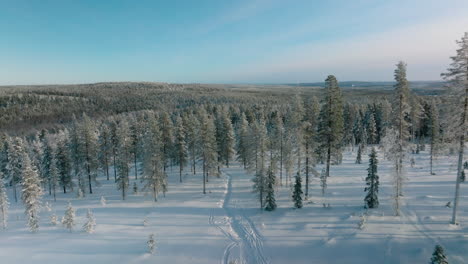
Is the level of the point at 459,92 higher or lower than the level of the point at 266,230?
higher

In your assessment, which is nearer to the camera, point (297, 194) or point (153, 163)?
point (297, 194)

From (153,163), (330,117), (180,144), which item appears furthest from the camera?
(180,144)

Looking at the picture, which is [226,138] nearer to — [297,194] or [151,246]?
[297,194]

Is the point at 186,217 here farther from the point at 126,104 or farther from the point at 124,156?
the point at 126,104

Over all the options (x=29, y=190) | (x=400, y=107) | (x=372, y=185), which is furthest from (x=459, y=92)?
(x=29, y=190)

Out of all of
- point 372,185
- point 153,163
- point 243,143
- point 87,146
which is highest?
point 87,146

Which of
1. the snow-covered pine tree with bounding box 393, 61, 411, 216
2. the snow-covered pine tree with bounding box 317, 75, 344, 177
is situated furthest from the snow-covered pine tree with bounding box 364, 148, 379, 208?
the snow-covered pine tree with bounding box 317, 75, 344, 177
